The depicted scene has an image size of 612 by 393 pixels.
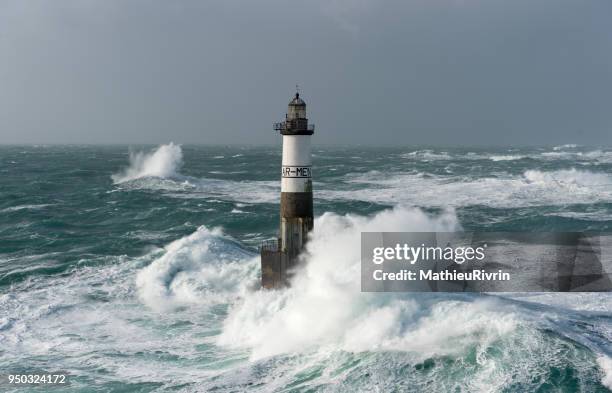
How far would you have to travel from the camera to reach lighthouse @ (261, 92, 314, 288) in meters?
17.9

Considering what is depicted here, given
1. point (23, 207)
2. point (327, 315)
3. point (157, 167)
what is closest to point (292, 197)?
point (327, 315)

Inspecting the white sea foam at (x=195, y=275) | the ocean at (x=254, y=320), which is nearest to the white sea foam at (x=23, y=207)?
the ocean at (x=254, y=320)

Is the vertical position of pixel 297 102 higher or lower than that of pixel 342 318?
higher

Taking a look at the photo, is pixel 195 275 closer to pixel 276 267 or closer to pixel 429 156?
pixel 276 267

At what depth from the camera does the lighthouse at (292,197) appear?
58.6 ft

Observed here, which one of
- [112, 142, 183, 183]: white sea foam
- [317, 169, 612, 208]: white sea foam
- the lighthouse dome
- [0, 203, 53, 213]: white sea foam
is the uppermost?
Result: the lighthouse dome

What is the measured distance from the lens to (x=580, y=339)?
1266 centimetres

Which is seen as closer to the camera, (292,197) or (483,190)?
(292,197)

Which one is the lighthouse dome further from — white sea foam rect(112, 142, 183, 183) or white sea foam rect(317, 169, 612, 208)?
white sea foam rect(112, 142, 183, 183)

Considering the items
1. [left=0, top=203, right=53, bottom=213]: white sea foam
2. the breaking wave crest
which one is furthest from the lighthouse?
[left=0, top=203, right=53, bottom=213]: white sea foam

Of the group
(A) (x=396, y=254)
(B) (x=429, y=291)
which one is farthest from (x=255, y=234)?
(B) (x=429, y=291)

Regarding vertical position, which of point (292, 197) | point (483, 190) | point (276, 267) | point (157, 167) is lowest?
point (276, 267)

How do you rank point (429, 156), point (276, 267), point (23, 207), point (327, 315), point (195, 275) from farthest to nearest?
point (429, 156) → point (23, 207) → point (195, 275) → point (276, 267) → point (327, 315)

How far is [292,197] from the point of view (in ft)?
59.5
